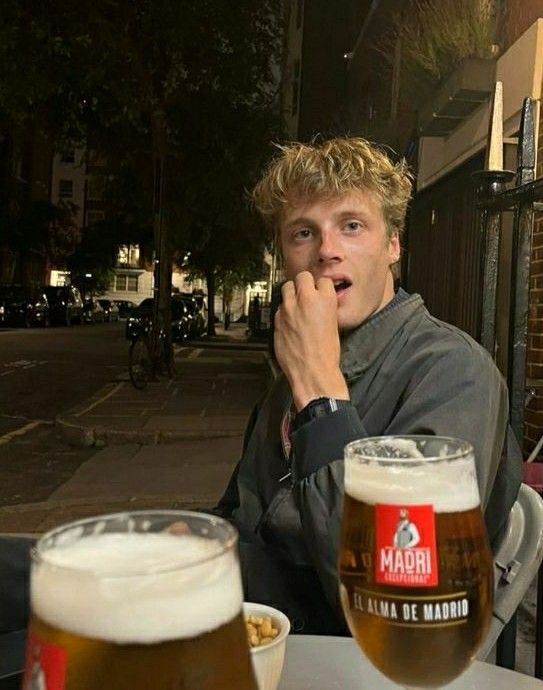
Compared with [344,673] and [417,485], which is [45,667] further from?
[344,673]

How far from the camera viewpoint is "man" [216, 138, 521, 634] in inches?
58.3

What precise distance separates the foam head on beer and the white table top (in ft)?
1.24

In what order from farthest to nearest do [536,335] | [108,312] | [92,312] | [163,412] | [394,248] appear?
[108,312], [92,312], [163,412], [536,335], [394,248]

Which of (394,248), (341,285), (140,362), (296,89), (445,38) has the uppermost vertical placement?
(296,89)

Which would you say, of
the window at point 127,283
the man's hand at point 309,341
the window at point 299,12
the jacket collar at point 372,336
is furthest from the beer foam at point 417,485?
the window at point 127,283

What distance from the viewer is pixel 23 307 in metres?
33.9

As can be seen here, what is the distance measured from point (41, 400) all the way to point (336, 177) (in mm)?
10387

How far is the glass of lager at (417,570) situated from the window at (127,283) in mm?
75216

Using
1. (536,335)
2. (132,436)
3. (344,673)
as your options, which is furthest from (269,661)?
(132,436)

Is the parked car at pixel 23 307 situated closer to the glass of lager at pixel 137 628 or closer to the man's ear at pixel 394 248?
the man's ear at pixel 394 248

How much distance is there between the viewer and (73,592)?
0.60 meters

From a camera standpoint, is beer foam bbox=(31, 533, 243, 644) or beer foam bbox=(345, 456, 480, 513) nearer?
beer foam bbox=(31, 533, 243, 644)

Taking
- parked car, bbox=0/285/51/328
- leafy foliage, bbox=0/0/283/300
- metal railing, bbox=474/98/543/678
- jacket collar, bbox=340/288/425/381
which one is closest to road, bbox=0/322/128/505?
leafy foliage, bbox=0/0/283/300

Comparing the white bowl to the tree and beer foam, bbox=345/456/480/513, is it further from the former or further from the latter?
the tree
